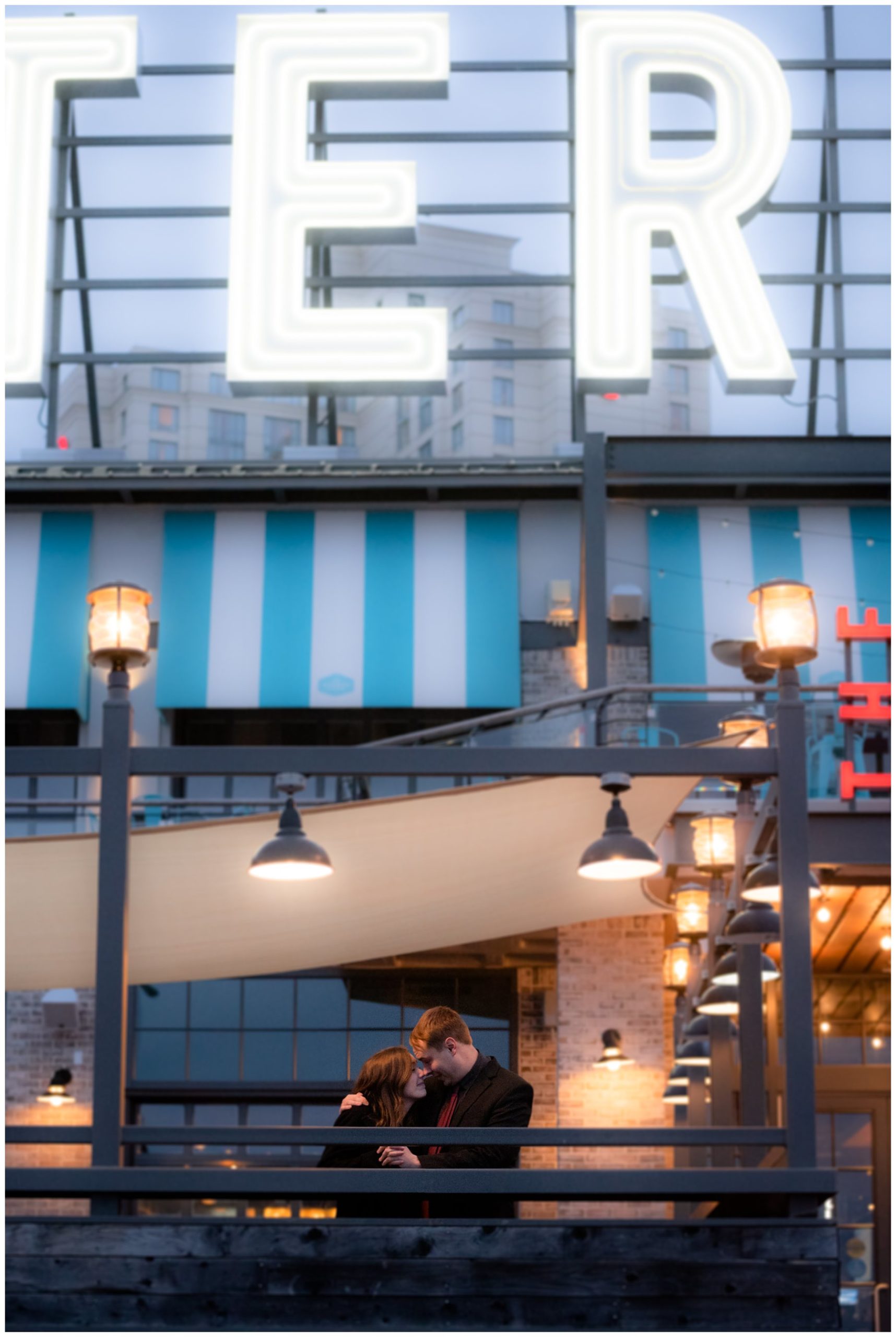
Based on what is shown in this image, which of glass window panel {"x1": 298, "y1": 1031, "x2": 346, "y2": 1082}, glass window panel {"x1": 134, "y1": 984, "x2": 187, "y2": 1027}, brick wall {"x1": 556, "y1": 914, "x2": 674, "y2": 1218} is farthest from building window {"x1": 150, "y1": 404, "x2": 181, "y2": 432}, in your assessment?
glass window panel {"x1": 298, "y1": 1031, "x2": 346, "y2": 1082}

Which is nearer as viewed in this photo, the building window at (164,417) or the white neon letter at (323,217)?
the white neon letter at (323,217)

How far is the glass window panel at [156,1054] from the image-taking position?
13.6m

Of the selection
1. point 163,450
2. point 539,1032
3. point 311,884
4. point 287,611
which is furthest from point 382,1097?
point 163,450

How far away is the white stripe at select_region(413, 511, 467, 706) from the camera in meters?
14.8

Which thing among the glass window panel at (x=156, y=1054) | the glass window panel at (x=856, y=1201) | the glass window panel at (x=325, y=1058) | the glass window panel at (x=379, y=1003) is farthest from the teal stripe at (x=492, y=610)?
the glass window panel at (x=379, y=1003)

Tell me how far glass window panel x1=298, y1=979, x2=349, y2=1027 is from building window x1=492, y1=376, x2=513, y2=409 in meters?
45.1

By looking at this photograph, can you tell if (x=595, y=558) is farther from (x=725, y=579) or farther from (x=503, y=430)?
(x=503, y=430)

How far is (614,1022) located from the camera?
44.8 feet

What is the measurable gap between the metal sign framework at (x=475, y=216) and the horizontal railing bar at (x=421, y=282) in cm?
1

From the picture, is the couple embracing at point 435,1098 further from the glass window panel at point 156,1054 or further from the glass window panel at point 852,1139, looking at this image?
the glass window panel at point 156,1054

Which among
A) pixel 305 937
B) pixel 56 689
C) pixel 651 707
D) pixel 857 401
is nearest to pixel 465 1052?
pixel 305 937

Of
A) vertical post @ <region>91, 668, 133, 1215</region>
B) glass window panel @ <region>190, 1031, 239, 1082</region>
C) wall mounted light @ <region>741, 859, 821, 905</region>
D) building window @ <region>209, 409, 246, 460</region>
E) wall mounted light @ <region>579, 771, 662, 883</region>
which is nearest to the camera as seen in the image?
vertical post @ <region>91, 668, 133, 1215</region>

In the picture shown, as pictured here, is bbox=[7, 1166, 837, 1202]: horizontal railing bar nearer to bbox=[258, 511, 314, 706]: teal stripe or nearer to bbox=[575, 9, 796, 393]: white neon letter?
bbox=[258, 511, 314, 706]: teal stripe

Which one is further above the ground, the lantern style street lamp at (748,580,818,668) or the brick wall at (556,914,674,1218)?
the lantern style street lamp at (748,580,818,668)
